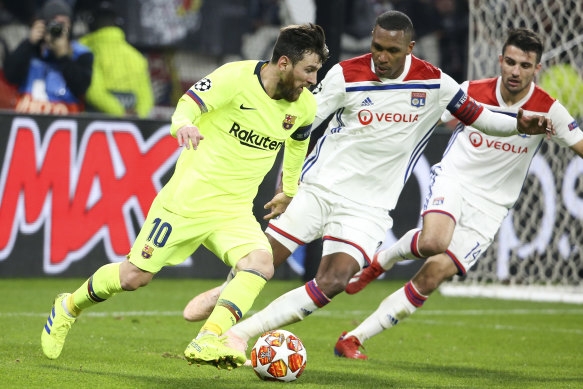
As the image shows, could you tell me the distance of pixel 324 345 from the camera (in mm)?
7117

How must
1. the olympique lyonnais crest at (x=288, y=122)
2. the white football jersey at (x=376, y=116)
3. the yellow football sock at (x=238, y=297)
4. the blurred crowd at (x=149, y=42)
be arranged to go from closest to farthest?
the yellow football sock at (x=238, y=297) < the olympique lyonnais crest at (x=288, y=122) < the white football jersey at (x=376, y=116) < the blurred crowd at (x=149, y=42)

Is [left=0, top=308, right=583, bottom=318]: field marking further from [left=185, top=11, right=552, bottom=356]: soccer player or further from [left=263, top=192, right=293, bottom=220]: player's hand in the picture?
[left=263, top=192, right=293, bottom=220]: player's hand

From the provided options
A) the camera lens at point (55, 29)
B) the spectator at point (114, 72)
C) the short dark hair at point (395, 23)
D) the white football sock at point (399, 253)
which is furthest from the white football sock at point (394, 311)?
the spectator at point (114, 72)

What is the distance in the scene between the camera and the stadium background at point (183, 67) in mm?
9945

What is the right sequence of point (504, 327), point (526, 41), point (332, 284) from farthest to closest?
point (504, 327)
point (526, 41)
point (332, 284)

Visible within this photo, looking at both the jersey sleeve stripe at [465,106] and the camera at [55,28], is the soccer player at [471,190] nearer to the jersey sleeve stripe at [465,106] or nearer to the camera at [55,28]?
the jersey sleeve stripe at [465,106]

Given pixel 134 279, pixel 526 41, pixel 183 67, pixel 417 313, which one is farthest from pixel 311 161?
pixel 183 67

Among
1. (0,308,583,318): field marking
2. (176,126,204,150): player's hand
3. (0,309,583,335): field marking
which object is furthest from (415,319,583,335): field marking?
(176,126,204,150): player's hand

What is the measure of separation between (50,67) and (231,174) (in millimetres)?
5823

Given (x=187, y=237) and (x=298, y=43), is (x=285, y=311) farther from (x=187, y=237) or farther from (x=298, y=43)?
(x=298, y=43)

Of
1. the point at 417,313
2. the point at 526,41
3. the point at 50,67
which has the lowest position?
the point at 417,313

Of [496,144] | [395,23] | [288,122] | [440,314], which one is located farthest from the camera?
[440,314]

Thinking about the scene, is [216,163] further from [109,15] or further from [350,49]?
[350,49]

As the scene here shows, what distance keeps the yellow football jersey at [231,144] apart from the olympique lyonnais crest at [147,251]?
23 centimetres
